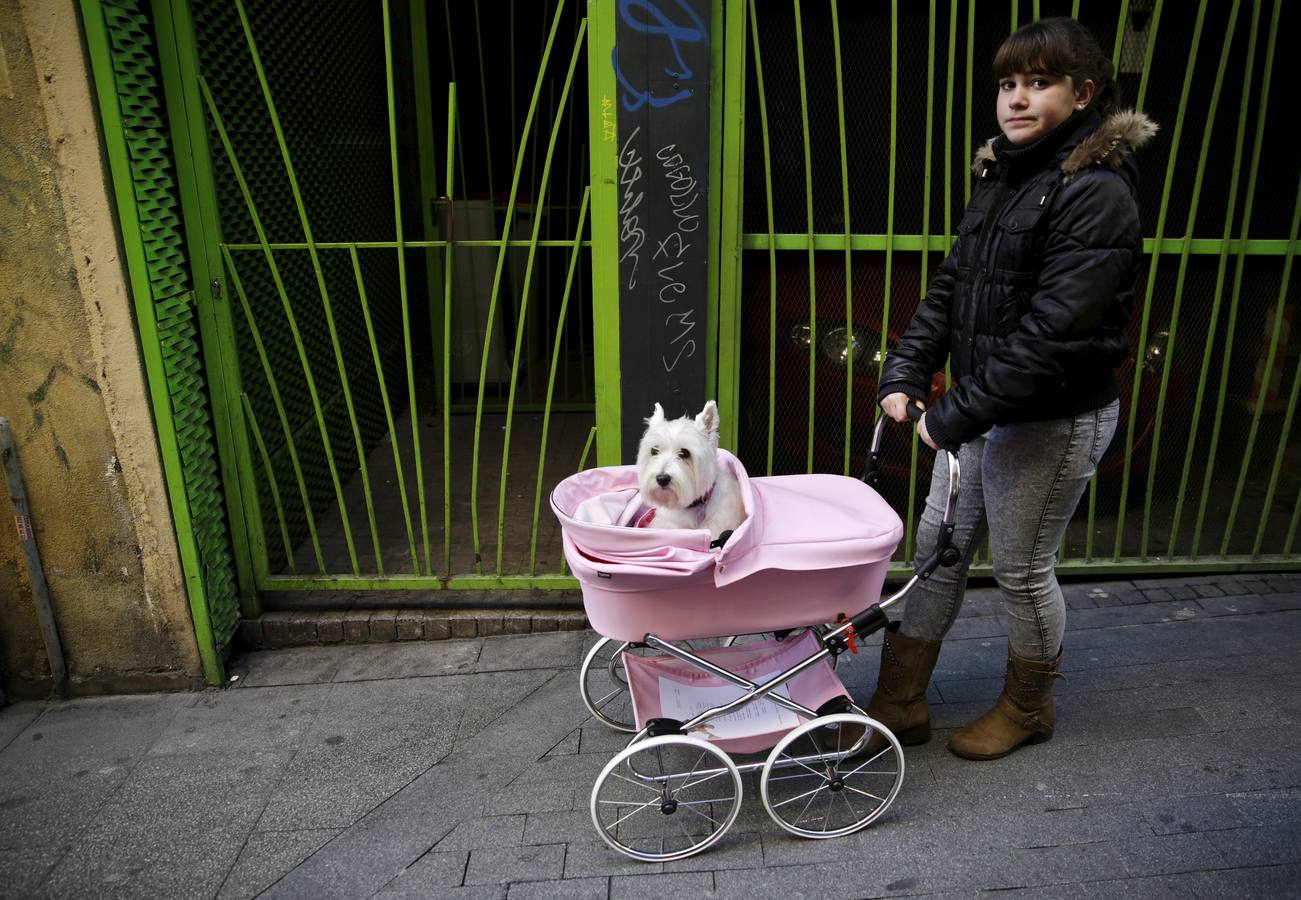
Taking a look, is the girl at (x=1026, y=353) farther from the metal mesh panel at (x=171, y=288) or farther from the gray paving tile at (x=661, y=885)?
the metal mesh panel at (x=171, y=288)

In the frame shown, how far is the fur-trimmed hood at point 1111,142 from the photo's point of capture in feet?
8.05

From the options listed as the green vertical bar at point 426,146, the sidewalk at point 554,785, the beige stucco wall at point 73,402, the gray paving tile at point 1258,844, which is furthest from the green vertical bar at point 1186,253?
the green vertical bar at point 426,146

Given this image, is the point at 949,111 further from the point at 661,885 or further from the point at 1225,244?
the point at 661,885

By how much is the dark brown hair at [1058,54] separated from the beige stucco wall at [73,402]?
9.99 ft

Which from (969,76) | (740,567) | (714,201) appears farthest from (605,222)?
(740,567)

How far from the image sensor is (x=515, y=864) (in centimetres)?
283

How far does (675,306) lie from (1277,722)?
2717 mm

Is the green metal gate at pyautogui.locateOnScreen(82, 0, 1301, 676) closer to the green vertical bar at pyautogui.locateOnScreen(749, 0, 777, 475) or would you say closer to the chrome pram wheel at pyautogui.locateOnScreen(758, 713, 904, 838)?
the green vertical bar at pyautogui.locateOnScreen(749, 0, 777, 475)

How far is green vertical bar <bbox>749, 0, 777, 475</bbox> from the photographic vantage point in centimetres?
360

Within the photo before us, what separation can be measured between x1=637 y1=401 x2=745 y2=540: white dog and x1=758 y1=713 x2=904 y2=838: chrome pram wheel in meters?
0.73

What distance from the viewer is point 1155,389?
4340 mm

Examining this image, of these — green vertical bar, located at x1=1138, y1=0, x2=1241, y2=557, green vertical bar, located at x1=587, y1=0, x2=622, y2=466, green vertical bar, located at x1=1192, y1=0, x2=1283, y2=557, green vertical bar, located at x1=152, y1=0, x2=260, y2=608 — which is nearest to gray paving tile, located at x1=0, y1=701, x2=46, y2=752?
green vertical bar, located at x1=152, y1=0, x2=260, y2=608

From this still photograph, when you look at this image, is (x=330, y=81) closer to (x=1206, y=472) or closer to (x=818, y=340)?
(x=818, y=340)

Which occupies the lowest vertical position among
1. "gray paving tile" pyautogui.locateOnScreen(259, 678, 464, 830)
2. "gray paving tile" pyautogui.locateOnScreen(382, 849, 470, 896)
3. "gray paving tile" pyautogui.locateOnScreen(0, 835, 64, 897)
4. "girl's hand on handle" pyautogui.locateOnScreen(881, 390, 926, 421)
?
"gray paving tile" pyautogui.locateOnScreen(0, 835, 64, 897)
